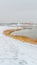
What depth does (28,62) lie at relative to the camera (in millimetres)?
752

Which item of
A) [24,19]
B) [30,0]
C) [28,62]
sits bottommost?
[28,62]

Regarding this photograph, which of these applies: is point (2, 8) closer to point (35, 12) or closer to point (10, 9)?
point (10, 9)

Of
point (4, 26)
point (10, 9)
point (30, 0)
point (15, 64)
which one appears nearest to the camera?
point (15, 64)

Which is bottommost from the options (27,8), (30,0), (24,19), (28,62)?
(28,62)

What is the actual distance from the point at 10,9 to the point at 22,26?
32.9 inches

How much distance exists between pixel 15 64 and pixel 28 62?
99 mm

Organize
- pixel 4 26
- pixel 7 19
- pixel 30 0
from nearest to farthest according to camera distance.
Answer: pixel 30 0 < pixel 7 19 < pixel 4 26

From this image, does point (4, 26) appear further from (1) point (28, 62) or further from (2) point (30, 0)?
(1) point (28, 62)

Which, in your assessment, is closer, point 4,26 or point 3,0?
point 3,0

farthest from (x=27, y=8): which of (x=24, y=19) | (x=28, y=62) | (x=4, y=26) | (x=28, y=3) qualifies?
(x=28, y=62)

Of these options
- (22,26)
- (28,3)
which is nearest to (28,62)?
(28,3)

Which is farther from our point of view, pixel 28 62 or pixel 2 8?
pixel 2 8

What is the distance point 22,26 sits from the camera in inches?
127

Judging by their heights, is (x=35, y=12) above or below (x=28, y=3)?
below
